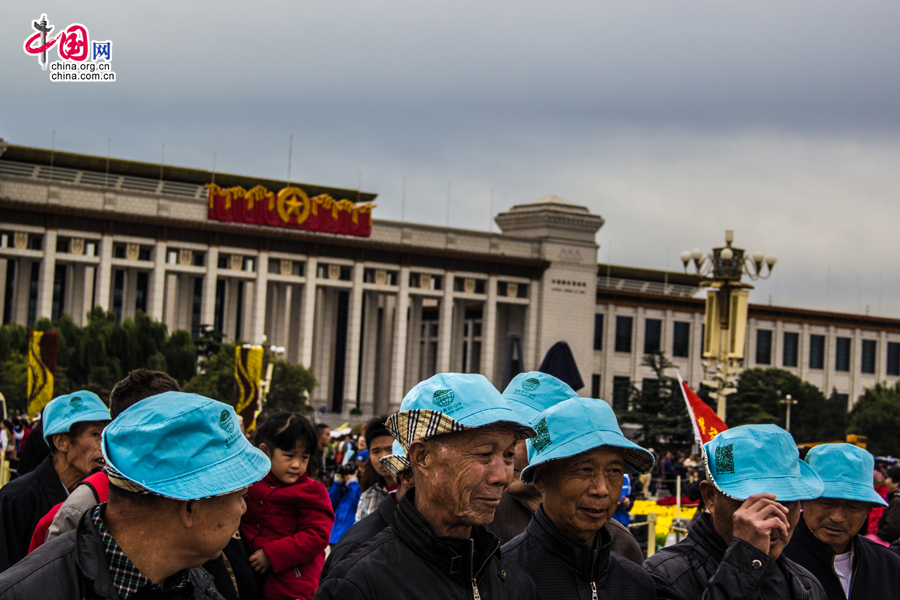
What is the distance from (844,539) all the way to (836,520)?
92 millimetres

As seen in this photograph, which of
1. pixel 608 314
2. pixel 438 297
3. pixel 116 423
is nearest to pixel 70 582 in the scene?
pixel 116 423

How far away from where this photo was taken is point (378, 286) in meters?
56.7

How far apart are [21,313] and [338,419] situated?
1742 cm

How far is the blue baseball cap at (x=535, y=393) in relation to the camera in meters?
4.24

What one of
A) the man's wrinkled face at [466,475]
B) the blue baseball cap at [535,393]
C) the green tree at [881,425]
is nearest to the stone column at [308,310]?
the green tree at [881,425]

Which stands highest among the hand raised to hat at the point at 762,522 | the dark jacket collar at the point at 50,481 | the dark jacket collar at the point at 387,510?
the hand raised to hat at the point at 762,522

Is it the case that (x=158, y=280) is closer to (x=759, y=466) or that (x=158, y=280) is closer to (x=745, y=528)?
(x=759, y=466)

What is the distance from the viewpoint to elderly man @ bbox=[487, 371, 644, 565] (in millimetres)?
4160

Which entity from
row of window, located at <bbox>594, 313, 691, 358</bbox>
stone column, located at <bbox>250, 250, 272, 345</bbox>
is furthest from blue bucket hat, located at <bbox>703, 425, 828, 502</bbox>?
row of window, located at <bbox>594, 313, 691, 358</bbox>

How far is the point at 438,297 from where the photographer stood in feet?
191

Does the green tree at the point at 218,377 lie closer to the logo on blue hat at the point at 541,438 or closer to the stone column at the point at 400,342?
the stone column at the point at 400,342

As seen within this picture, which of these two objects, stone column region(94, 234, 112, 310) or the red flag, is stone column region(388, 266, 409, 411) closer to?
stone column region(94, 234, 112, 310)

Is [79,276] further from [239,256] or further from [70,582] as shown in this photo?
[70,582]

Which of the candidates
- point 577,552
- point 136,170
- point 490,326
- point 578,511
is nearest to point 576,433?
point 578,511
